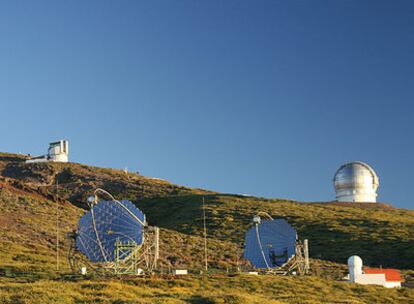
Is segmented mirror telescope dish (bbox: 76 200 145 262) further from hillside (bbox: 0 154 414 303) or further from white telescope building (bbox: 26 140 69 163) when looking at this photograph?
white telescope building (bbox: 26 140 69 163)

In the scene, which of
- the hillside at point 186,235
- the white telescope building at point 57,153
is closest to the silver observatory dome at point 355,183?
the hillside at point 186,235

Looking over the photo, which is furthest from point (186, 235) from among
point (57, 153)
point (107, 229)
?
point (57, 153)

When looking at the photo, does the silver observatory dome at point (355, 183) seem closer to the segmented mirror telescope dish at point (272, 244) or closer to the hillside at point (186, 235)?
the hillside at point (186, 235)

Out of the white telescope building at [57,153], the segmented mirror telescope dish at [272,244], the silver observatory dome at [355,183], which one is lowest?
the segmented mirror telescope dish at [272,244]

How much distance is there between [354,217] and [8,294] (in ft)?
244

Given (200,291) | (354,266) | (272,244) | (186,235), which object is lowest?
(200,291)

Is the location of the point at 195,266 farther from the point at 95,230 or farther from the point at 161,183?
the point at 161,183

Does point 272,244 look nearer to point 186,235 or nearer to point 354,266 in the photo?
point 354,266

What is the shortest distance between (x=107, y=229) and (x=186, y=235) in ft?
111

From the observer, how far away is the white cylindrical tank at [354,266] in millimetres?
50594

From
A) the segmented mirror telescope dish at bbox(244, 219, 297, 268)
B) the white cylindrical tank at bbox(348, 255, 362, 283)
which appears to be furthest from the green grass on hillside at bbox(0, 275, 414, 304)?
the segmented mirror telescope dish at bbox(244, 219, 297, 268)

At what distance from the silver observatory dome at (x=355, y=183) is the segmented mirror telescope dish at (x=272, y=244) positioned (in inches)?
2688

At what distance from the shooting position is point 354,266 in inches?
2004

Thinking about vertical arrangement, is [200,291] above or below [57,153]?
below
